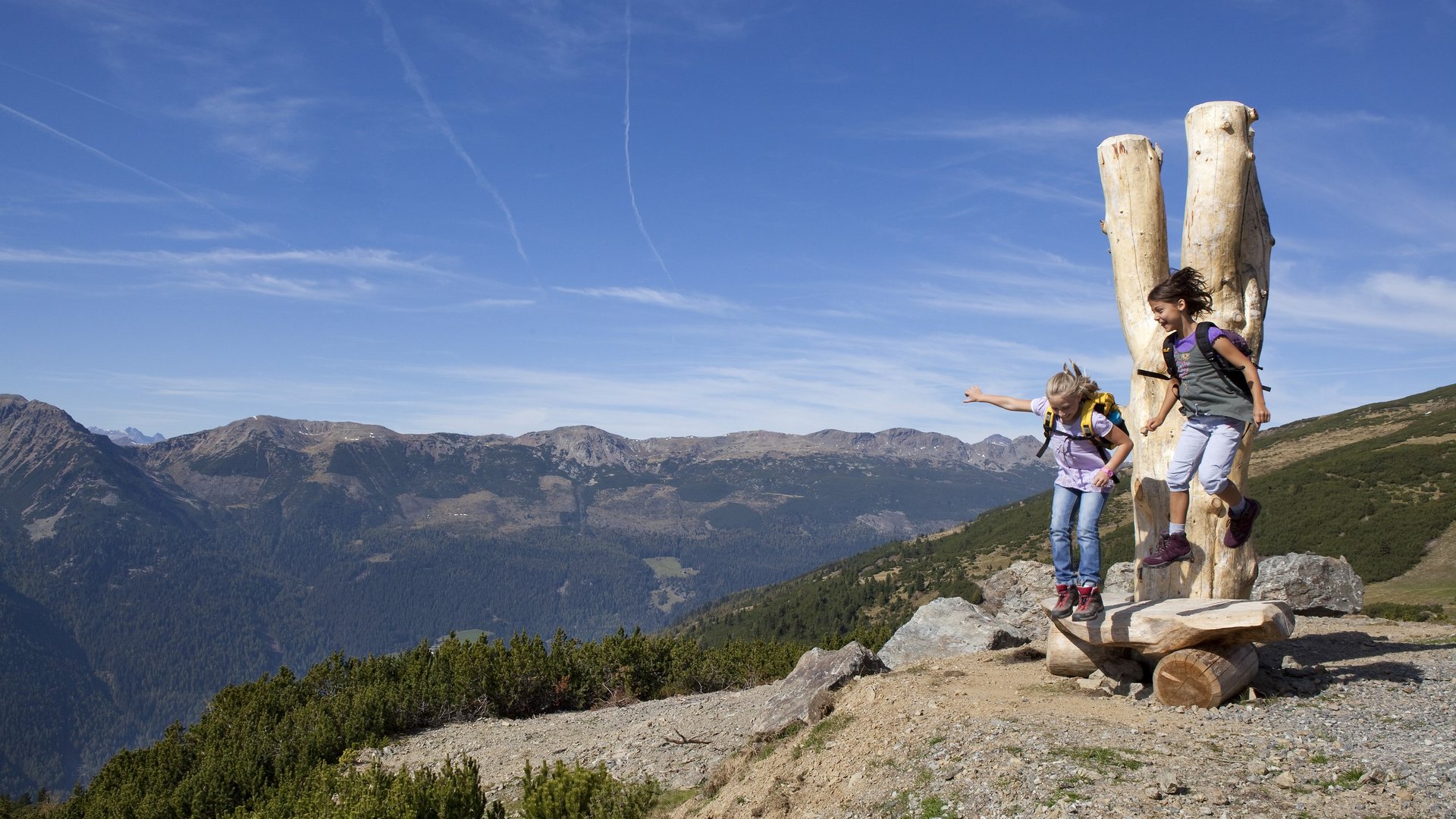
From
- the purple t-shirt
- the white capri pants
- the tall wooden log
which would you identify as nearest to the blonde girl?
the purple t-shirt

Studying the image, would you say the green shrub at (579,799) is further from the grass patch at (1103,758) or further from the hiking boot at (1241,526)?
the hiking boot at (1241,526)

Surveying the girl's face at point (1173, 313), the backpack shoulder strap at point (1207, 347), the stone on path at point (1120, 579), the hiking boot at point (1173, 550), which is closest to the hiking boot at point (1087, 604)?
the hiking boot at point (1173, 550)

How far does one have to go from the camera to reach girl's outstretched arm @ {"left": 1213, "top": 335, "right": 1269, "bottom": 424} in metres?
8.75

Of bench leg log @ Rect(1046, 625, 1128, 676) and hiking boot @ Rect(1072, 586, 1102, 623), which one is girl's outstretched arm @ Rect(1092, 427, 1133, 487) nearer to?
hiking boot @ Rect(1072, 586, 1102, 623)

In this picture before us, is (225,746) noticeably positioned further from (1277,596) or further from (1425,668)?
(1277,596)

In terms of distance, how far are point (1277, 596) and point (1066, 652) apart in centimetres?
1537

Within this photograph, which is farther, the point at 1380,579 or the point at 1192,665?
the point at 1380,579

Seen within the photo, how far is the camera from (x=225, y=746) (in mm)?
19484

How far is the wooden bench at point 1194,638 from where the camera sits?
8953 millimetres

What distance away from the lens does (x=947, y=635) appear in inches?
750

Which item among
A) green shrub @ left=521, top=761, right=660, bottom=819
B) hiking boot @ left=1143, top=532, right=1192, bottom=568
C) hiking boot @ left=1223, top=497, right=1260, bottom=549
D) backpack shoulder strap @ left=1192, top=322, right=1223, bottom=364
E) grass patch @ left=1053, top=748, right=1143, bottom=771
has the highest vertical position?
backpack shoulder strap @ left=1192, top=322, right=1223, bottom=364

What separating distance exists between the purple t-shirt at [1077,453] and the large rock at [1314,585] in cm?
1493

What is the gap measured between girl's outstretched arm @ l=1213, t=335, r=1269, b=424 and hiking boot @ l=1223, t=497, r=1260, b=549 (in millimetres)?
1680

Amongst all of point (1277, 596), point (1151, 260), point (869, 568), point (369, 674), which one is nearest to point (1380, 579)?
point (1277, 596)
